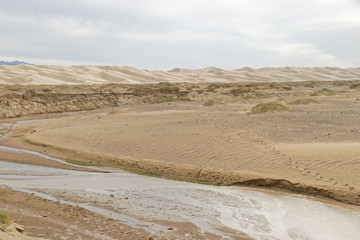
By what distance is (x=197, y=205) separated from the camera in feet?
24.9

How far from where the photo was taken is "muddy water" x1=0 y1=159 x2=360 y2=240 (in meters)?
6.38

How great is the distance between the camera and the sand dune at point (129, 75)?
53031 mm

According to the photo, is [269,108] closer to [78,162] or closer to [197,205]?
[78,162]

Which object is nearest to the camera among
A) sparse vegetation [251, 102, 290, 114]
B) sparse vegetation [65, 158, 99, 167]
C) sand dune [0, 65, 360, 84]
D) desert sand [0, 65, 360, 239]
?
desert sand [0, 65, 360, 239]

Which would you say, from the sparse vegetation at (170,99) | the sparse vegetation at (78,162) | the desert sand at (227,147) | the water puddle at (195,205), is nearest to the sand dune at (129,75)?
the sparse vegetation at (170,99)

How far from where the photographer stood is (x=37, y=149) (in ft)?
45.5

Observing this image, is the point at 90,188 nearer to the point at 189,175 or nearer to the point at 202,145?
the point at 189,175

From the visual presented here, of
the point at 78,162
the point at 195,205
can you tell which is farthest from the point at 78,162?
the point at 195,205

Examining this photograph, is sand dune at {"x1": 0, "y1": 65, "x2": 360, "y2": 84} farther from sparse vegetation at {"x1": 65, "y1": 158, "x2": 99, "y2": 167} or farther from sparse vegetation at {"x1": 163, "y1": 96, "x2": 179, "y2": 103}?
sparse vegetation at {"x1": 65, "y1": 158, "x2": 99, "y2": 167}

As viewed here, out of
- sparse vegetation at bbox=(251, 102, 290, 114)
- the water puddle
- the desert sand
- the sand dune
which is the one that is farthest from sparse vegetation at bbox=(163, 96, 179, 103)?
the water puddle

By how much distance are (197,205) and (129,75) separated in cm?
6408

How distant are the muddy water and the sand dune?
40434 mm

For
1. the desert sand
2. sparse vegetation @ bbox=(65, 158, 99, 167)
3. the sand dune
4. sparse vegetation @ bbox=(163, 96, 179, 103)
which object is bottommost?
sparse vegetation @ bbox=(65, 158, 99, 167)

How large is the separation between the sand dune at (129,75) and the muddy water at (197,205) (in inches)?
1592
